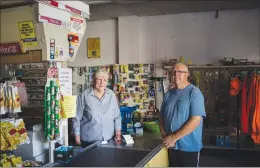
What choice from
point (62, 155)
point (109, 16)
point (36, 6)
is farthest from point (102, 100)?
point (109, 16)

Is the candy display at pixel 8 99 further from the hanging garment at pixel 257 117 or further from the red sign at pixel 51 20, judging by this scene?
Result: the hanging garment at pixel 257 117

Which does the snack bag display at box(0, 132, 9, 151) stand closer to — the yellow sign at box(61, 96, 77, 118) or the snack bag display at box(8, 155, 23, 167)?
the snack bag display at box(8, 155, 23, 167)

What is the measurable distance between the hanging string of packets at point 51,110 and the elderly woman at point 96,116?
2.18 feet

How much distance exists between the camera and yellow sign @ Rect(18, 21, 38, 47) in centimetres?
237

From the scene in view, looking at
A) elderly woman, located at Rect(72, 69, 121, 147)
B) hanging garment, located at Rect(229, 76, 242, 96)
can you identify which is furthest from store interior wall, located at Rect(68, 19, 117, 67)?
elderly woman, located at Rect(72, 69, 121, 147)

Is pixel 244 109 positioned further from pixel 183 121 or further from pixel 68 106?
pixel 68 106

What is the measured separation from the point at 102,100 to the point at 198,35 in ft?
11.4

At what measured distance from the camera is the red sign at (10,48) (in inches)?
96.6

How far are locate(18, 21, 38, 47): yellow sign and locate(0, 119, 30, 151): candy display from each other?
642 mm

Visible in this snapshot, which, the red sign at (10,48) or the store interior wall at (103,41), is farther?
the store interior wall at (103,41)

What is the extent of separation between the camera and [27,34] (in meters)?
2.40

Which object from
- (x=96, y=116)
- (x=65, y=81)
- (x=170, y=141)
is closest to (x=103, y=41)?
(x=96, y=116)

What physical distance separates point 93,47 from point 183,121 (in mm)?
4278

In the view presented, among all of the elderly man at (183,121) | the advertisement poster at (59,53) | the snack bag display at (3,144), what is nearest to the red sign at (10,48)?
the advertisement poster at (59,53)
